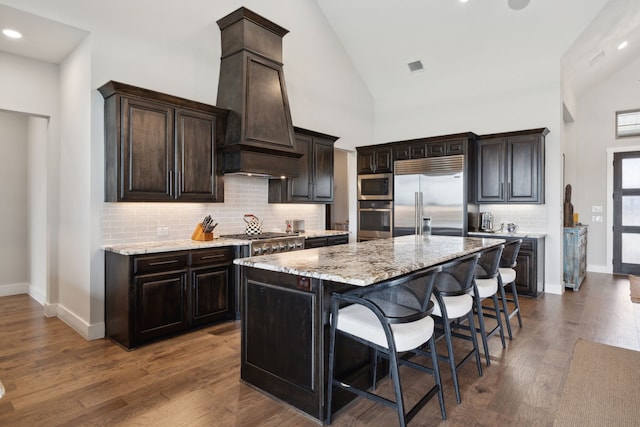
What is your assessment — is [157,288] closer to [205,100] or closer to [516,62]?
[205,100]

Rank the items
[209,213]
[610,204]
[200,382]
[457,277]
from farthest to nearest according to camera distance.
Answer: [610,204], [209,213], [200,382], [457,277]

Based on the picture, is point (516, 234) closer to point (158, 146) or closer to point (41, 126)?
point (158, 146)

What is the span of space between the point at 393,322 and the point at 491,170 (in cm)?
470

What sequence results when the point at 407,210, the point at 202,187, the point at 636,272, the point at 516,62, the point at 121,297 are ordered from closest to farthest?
1. the point at 121,297
2. the point at 202,187
3. the point at 516,62
4. the point at 407,210
5. the point at 636,272

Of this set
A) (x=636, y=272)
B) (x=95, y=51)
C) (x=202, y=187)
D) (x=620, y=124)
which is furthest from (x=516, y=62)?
(x=95, y=51)

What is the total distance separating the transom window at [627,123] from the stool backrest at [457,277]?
6627 millimetres

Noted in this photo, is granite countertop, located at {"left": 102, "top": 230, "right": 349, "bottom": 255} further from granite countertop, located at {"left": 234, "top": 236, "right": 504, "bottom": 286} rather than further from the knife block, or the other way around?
granite countertop, located at {"left": 234, "top": 236, "right": 504, "bottom": 286}

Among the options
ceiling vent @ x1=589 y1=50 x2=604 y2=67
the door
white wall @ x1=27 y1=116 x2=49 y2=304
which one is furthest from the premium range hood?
the door

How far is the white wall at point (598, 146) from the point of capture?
22.8 ft

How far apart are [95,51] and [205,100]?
1.22 metres

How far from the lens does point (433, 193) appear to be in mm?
6090

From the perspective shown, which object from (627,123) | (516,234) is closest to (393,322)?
(516,234)

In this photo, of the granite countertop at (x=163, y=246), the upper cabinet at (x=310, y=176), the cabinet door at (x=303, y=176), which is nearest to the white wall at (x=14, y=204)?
the granite countertop at (x=163, y=246)

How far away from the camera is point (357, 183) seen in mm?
7121
